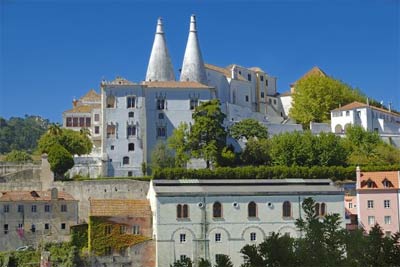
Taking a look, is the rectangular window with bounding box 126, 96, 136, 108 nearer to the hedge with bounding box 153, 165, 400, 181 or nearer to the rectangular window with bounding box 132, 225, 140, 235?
the hedge with bounding box 153, 165, 400, 181

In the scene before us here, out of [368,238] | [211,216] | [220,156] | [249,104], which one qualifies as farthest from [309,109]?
[368,238]

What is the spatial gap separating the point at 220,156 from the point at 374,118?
18.1 meters

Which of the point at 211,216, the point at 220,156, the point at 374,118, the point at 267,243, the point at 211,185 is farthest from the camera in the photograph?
the point at 374,118

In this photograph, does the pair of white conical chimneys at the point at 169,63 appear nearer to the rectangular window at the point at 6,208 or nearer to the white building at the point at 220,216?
the white building at the point at 220,216

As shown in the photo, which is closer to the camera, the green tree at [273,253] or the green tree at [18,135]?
the green tree at [273,253]

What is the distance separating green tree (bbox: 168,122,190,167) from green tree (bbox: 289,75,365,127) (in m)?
16.5

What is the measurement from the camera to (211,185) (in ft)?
136

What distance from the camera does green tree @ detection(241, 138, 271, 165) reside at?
49.5 meters

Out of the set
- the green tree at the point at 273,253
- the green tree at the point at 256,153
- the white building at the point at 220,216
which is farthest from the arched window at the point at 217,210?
the green tree at the point at 273,253

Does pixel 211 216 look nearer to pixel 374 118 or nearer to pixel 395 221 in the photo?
pixel 395 221

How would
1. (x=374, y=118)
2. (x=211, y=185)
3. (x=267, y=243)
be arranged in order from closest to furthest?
Result: (x=267, y=243) < (x=211, y=185) < (x=374, y=118)

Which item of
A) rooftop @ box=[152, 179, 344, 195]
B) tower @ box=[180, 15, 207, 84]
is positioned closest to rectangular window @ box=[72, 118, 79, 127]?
tower @ box=[180, 15, 207, 84]

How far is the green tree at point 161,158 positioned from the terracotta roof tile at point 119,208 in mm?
7251

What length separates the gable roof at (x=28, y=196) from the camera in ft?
132
